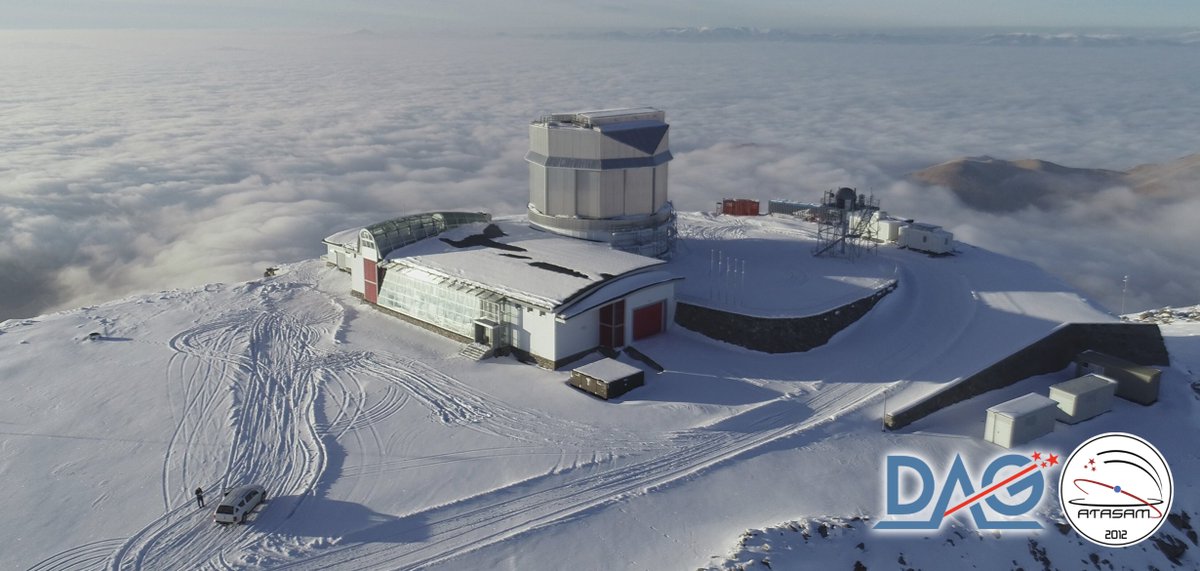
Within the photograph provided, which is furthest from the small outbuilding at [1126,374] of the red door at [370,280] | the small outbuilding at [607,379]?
the red door at [370,280]

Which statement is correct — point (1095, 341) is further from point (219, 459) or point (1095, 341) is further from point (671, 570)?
point (219, 459)

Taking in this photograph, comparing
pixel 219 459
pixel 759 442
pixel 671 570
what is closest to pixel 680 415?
pixel 759 442

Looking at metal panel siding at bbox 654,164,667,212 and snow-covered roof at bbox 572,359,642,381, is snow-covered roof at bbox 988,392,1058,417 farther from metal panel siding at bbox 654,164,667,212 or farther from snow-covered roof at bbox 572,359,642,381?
metal panel siding at bbox 654,164,667,212

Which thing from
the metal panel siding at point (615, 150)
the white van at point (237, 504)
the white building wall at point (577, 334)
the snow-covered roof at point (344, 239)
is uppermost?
the metal panel siding at point (615, 150)

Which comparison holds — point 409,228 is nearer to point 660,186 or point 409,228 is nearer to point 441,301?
point 441,301

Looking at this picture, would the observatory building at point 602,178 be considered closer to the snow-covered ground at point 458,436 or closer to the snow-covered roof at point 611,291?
the snow-covered roof at point 611,291

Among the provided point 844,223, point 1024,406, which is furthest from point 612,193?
point 1024,406
